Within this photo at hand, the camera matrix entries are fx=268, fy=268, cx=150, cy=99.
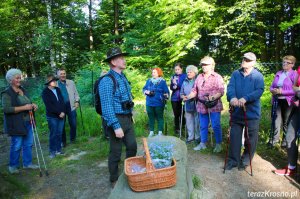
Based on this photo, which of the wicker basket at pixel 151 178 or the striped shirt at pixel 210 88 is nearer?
the wicker basket at pixel 151 178

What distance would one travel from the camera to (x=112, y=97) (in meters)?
3.82

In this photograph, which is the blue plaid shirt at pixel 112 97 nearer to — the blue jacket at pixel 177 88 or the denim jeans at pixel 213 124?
the denim jeans at pixel 213 124

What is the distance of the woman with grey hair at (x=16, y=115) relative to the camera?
4926 millimetres

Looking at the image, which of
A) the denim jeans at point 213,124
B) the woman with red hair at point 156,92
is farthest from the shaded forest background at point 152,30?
the denim jeans at point 213,124

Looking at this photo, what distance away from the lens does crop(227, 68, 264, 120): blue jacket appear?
14.6 feet

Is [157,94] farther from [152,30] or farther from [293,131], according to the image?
[152,30]

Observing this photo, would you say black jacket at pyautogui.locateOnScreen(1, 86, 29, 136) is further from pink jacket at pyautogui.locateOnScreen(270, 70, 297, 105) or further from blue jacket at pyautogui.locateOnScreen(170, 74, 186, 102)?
pink jacket at pyautogui.locateOnScreen(270, 70, 297, 105)

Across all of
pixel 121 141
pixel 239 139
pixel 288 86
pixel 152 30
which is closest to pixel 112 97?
pixel 121 141

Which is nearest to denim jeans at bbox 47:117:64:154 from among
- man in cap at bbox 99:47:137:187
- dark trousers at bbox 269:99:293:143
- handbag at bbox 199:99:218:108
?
man in cap at bbox 99:47:137:187

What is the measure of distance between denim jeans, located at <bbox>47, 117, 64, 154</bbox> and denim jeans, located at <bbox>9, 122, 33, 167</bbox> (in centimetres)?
65

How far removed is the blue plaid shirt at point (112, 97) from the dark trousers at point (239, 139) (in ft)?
6.78

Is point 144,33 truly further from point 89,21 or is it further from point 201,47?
point 89,21

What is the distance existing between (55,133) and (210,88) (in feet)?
11.7

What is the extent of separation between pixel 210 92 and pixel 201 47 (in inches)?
477
